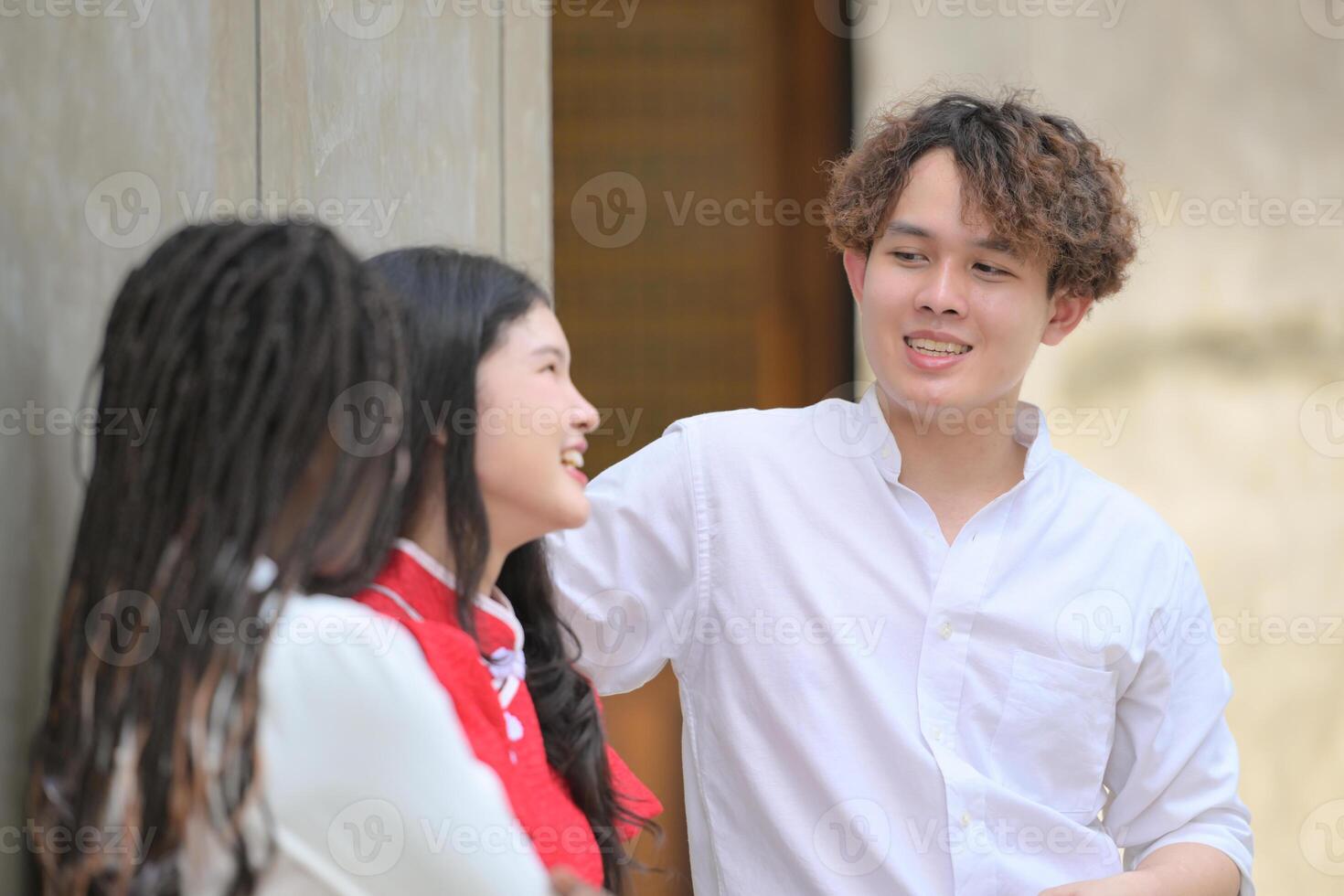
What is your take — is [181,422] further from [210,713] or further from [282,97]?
[282,97]

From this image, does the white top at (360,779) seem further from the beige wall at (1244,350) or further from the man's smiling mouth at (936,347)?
the beige wall at (1244,350)

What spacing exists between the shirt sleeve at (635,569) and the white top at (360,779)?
2.45ft

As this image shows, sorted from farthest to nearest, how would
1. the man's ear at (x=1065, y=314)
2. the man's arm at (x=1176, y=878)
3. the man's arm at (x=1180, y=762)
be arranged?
the man's ear at (x=1065, y=314), the man's arm at (x=1180, y=762), the man's arm at (x=1176, y=878)

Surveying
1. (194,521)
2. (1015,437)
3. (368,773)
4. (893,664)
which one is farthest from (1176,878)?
(194,521)

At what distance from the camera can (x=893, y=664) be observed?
176cm

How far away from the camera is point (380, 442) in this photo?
1.02 metres

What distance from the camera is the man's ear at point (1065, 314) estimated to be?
1.96 metres

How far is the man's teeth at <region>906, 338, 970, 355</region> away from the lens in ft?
5.93

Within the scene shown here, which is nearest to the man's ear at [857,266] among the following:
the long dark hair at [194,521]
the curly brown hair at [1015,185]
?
the curly brown hair at [1015,185]

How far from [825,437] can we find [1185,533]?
179 centimetres

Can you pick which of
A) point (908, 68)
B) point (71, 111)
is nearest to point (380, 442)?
point (71, 111)

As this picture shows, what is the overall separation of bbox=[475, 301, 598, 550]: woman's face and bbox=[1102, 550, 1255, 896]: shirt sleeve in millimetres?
857

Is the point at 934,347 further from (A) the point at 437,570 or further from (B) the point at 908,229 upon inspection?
(A) the point at 437,570

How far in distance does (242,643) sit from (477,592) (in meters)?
0.33
